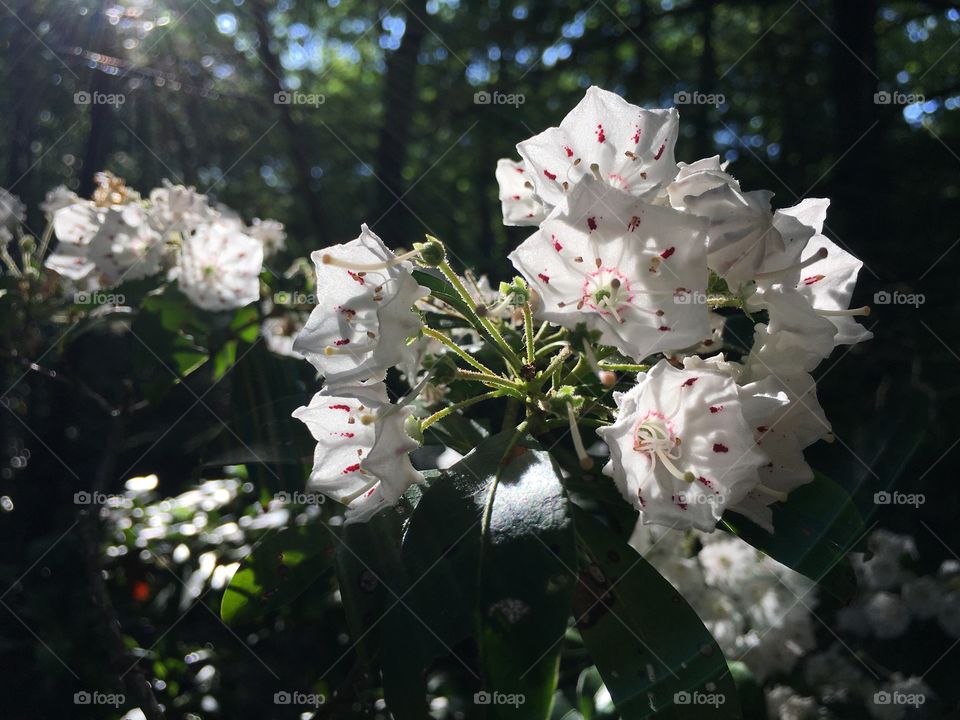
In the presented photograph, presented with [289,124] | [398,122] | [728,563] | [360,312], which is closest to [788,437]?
[360,312]

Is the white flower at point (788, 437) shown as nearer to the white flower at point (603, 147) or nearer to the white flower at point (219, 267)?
the white flower at point (603, 147)

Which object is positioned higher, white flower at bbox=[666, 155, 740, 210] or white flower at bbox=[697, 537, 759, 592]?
white flower at bbox=[666, 155, 740, 210]

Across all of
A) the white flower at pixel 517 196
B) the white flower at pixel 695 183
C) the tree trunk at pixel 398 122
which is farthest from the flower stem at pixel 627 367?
the tree trunk at pixel 398 122

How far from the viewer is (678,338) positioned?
3.50 feet

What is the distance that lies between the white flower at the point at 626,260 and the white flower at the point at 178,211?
161cm

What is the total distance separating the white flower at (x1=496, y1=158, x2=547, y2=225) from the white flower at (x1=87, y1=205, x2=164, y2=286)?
1.27 meters

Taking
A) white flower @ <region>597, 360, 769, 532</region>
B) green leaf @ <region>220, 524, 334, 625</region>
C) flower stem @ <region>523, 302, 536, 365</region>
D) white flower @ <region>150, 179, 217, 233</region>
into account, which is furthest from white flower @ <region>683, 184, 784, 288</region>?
white flower @ <region>150, 179, 217, 233</region>

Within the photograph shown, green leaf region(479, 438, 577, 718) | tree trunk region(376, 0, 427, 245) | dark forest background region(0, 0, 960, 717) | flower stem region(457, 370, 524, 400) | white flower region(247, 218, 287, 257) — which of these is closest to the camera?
green leaf region(479, 438, 577, 718)

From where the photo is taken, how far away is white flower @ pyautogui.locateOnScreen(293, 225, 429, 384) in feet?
3.59

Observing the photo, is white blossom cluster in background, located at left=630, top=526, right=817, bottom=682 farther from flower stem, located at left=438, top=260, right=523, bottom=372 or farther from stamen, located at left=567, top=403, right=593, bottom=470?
stamen, located at left=567, top=403, right=593, bottom=470

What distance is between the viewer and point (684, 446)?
3.60ft

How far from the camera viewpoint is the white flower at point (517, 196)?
1.49m

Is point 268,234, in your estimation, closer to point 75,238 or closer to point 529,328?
point 75,238

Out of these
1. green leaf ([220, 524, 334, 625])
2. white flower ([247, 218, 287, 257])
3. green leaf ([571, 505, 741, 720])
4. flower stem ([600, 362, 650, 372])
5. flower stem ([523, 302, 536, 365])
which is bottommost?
green leaf ([220, 524, 334, 625])
